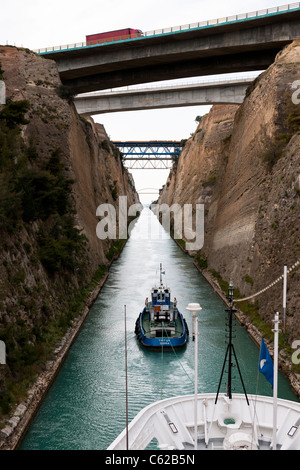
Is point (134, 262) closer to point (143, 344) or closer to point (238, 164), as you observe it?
point (238, 164)

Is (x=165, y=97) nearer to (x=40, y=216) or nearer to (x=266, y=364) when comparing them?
(x=40, y=216)

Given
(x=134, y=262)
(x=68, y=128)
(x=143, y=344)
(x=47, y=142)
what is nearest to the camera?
(x=143, y=344)

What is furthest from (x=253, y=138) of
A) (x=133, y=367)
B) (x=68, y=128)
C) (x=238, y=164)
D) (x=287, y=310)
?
(x=133, y=367)

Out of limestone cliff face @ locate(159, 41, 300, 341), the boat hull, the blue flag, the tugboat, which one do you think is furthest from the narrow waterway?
the blue flag

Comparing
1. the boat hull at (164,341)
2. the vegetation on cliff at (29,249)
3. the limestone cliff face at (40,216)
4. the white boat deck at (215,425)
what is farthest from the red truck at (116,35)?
the white boat deck at (215,425)

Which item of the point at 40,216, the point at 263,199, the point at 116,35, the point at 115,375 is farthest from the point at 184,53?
the point at 115,375

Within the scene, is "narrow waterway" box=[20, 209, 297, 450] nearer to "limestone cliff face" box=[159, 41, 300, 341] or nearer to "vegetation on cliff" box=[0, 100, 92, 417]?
"vegetation on cliff" box=[0, 100, 92, 417]

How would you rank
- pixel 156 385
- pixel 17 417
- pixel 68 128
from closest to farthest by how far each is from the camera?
pixel 17 417, pixel 156 385, pixel 68 128
